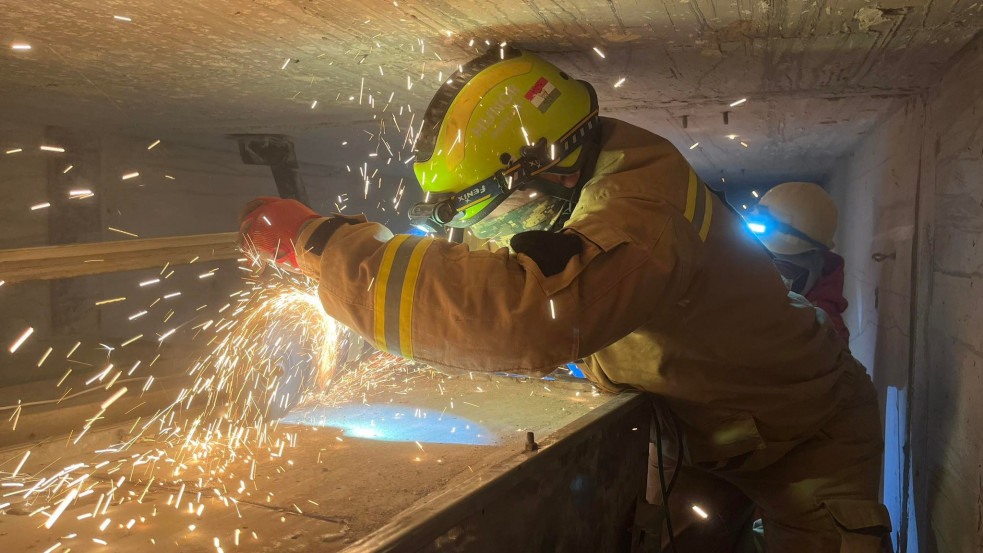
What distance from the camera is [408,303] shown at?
5.20 ft

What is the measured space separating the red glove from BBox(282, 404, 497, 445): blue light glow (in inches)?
23.7

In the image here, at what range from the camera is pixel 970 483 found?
7.16 ft

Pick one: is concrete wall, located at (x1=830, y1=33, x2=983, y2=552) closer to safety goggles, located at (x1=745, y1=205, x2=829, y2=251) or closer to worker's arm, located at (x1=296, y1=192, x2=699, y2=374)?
safety goggles, located at (x1=745, y1=205, x2=829, y2=251)

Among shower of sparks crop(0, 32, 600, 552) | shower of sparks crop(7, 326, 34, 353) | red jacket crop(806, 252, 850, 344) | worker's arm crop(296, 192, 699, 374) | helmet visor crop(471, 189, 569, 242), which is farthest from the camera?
red jacket crop(806, 252, 850, 344)

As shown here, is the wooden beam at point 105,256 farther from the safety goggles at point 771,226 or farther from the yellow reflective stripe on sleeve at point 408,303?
the safety goggles at point 771,226

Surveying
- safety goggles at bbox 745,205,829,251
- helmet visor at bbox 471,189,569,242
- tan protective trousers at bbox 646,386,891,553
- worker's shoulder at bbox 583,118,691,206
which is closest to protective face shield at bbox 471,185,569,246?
helmet visor at bbox 471,189,569,242

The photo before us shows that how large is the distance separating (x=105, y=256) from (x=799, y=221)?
3704 millimetres

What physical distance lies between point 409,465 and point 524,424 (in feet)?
1.66

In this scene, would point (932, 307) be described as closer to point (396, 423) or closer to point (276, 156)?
point (396, 423)

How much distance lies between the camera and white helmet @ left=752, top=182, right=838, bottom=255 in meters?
4.05

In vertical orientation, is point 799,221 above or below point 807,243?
above

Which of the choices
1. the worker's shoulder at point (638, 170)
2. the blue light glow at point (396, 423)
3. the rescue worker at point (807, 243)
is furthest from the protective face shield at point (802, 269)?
the blue light glow at point (396, 423)

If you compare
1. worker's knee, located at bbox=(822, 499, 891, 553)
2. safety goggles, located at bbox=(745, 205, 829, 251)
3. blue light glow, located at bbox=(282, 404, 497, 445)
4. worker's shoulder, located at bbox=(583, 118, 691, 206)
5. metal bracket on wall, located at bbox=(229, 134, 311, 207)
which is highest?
Answer: metal bracket on wall, located at bbox=(229, 134, 311, 207)

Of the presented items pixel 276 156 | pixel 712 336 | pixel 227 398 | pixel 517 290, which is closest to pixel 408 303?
pixel 517 290
